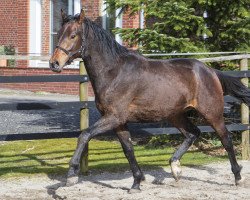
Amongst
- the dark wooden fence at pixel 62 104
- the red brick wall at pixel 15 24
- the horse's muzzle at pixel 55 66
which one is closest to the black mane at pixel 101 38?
the horse's muzzle at pixel 55 66

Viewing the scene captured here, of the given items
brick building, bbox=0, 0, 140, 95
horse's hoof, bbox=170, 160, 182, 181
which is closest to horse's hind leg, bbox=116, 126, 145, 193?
horse's hoof, bbox=170, 160, 182, 181

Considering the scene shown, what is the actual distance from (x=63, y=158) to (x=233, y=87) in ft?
10.2

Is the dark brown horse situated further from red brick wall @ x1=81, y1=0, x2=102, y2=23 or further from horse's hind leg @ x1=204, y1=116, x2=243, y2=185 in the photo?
red brick wall @ x1=81, y1=0, x2=102, y2=23

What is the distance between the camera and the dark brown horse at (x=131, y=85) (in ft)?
23.6

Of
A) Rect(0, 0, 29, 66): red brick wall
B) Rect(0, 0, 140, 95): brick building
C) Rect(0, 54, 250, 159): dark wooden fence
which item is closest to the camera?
Rect(0, 54, 250, 159): dark wooden fence

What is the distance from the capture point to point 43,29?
2189 cm

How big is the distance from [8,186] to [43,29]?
14320 mm

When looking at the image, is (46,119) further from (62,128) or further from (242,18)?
(242,18)

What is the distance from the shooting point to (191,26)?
11.2m

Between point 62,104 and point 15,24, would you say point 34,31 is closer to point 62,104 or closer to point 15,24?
point 15,24

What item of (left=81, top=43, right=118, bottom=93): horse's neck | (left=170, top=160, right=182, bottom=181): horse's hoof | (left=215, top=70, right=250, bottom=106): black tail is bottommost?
(left=170, top=160, right=182, bottom=181): horse's hoof

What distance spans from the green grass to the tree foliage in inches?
72.2

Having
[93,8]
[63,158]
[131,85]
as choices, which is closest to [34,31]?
[93,8]

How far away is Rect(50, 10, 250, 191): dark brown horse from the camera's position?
23.6 feet
